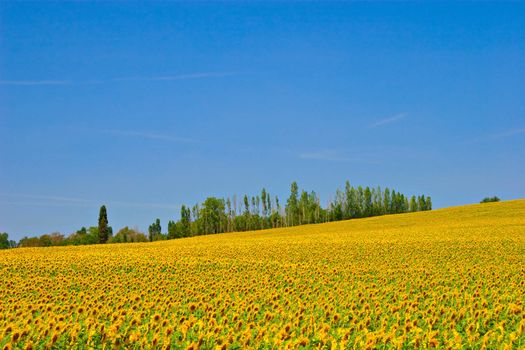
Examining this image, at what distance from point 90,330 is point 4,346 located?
1572mm

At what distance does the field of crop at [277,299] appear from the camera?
30.9 feet

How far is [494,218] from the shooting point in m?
59.7

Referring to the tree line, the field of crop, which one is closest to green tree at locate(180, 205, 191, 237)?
the tree line

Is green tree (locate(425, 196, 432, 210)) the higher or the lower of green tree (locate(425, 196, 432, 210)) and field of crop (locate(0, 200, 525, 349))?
the higher

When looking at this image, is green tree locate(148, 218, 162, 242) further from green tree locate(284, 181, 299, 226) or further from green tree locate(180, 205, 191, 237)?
green tree locate(284, 181, 299, 226)

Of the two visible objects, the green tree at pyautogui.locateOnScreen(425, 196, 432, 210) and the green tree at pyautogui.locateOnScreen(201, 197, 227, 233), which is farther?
the green tree at pyautogui.locateOnScreen(425, 196, 432, 210)

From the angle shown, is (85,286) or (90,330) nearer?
(90,330)

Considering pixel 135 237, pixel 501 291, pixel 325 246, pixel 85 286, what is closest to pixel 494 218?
pixel 325 246

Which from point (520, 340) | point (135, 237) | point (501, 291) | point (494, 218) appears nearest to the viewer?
point (520, 340)

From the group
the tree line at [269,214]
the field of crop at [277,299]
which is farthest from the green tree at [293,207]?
the field of crop at [277,299]

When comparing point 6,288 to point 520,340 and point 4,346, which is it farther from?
point 520,340

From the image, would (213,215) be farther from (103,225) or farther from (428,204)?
(428,204)

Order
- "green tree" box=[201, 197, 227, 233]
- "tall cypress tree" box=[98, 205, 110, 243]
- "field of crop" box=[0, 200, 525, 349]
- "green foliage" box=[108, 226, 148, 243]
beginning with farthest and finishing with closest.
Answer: "green tree" box=[201, 197, 227, 233] → "green foliage" box=[108, 226, 148, 243] → "tall cypress tree" box=[98, 205, 110, 243] → "field of crop" box=[0, 200, 525, 349]

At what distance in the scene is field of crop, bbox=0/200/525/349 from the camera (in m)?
9.41
